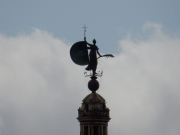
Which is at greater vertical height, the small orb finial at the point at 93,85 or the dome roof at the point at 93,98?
the small orb finial at the point at 93,85

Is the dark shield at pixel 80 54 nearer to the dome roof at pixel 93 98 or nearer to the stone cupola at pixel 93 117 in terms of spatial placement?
the dome roof at pixel 93 98

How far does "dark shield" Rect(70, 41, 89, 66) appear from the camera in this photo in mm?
36219

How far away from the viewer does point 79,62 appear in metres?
36.5

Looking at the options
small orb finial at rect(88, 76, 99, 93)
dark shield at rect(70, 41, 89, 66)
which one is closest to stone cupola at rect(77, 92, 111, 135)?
small orb finial at rect(88, 76, 99, 93)

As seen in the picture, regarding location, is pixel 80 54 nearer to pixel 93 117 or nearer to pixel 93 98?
pixel 93 98

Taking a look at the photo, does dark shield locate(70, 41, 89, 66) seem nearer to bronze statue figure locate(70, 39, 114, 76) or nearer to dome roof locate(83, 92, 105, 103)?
bronze statue figure locate(70, 39, 114, 76)

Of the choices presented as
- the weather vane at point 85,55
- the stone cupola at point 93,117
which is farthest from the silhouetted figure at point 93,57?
the stone cupola at point 93,117

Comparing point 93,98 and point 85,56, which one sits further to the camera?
point 85,56

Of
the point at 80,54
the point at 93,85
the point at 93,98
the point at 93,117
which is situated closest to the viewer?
the point at 93,117

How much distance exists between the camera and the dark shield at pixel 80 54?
36219 mm

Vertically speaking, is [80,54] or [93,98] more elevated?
[80,54]

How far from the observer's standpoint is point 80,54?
36.4 metres

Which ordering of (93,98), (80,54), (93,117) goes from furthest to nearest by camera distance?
(80,54)
(93,98)
(93,117)

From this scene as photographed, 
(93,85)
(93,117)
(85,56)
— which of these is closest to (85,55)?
(85,56)
